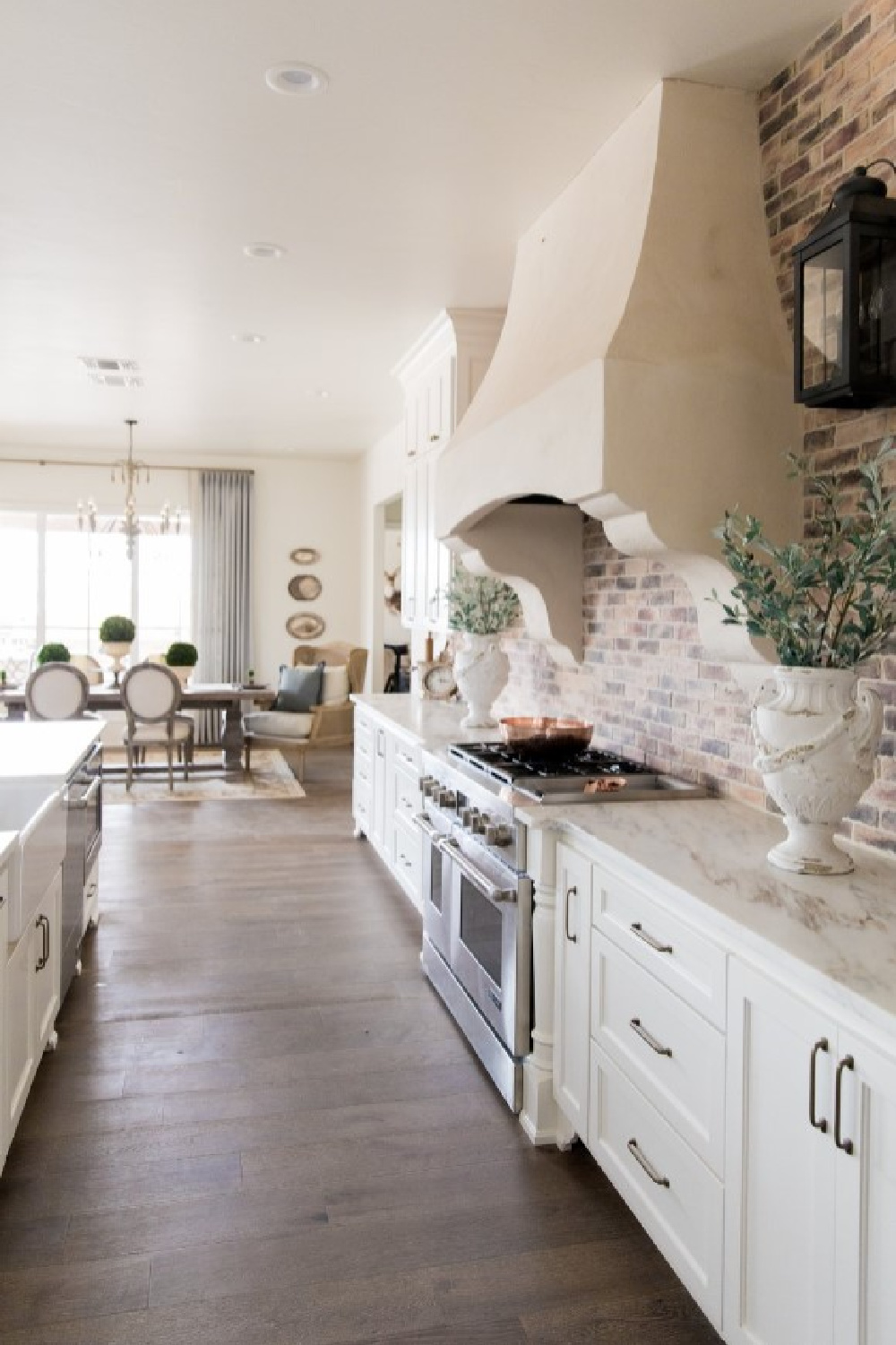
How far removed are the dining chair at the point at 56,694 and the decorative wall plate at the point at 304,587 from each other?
10.0 ft

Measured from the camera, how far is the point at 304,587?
1008 centimetres

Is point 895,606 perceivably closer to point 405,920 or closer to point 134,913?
point 405,920

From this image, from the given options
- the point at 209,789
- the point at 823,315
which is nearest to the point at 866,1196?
the point at 823,315

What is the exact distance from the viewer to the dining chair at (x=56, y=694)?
7.32m

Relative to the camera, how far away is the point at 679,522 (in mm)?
2521

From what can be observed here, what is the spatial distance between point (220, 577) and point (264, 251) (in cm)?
585

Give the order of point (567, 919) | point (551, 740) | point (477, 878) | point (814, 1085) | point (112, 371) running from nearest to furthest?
1. point (814, 1085)
2. point (567, 919)
3. point (477, 878)
4. point (551, 740)
5. point (112, 371)

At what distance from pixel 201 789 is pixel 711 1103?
6.22 m

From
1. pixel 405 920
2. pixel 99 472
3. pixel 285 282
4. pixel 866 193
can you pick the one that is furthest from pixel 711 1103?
pixel 99 472

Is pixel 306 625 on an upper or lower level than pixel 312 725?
upper

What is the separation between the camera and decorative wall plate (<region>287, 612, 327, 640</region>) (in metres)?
10.0

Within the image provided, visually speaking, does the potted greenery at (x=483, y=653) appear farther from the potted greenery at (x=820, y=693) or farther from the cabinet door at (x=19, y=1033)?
the potted greenery at (x=820, y=693)

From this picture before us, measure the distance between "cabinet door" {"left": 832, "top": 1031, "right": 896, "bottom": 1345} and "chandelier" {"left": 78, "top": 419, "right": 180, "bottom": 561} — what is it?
7695 millimetres

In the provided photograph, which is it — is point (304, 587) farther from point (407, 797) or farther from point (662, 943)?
point (662, 943)
